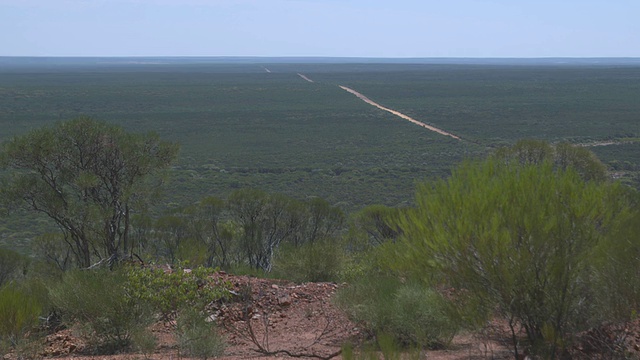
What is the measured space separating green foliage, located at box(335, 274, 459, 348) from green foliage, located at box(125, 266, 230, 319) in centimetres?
218

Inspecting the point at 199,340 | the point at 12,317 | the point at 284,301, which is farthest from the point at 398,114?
the point at 12,317

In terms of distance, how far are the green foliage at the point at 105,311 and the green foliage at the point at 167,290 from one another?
15 centimetres

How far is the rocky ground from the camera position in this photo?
7488mm

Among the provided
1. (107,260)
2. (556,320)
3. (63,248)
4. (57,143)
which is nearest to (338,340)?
(556,320)

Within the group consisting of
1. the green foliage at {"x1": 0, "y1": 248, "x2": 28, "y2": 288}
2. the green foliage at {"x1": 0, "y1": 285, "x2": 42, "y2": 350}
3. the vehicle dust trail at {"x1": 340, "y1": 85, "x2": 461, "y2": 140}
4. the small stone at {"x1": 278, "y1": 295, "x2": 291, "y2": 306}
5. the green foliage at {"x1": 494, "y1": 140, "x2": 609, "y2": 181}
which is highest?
the green foliage at {"x1": 0, "y1": 285, "x2": 42, "y2": 350}

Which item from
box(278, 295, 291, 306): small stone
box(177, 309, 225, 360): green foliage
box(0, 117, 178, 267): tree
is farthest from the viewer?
box(0, 117, 178, 267): tree

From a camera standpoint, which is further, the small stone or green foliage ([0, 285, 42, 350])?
the small stone

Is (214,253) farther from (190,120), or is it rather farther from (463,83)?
(463,83)

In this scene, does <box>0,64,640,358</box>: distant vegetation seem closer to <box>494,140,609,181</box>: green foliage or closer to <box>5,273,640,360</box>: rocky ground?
<box>494,140,609,181</box>: green foliage

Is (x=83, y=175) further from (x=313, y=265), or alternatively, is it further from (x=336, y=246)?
(x=336, y=246)

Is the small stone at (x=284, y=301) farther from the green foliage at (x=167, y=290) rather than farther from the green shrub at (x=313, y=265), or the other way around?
the green shrub at (x=313, y=265)

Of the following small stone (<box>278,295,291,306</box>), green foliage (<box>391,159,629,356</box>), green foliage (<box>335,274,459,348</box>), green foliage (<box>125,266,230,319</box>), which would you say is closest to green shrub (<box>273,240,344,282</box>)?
small stone (<box>278,295,291,306</box>)

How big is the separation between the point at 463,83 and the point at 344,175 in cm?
9311

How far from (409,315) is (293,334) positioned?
250cm
